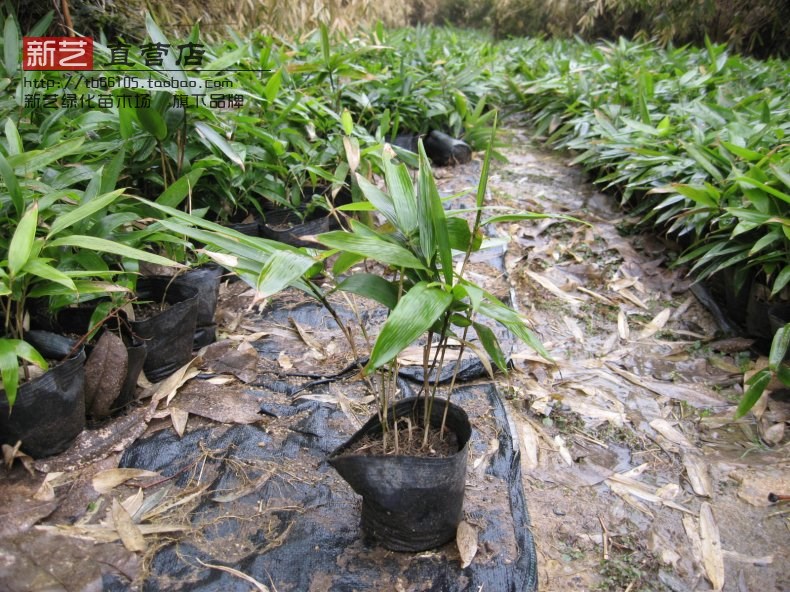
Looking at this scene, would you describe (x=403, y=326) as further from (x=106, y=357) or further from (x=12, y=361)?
(x=106, y=357)

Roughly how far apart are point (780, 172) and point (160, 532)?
6.53ft

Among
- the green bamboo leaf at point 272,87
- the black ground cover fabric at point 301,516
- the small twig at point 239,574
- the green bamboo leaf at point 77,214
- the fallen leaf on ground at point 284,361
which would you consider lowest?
the fallen leaf on ground at point 284,361

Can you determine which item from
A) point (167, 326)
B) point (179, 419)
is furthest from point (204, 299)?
point (179, 419)

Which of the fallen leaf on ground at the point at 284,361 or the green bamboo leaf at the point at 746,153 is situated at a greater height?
the green bamboo leaf at the point at 746,153

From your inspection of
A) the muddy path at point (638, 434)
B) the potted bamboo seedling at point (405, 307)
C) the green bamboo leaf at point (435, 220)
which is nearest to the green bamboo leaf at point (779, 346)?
the muddy path at point (638, 434)

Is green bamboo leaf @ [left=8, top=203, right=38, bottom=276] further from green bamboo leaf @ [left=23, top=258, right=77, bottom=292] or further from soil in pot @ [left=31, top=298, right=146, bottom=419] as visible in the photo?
soil in pot @ [left=31, top=298, right=146, bottom=419]

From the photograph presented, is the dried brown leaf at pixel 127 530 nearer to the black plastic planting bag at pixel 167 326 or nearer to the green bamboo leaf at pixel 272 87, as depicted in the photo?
the black plastic planting bag at pixel 167 326

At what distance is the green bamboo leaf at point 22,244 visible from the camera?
1160 mm

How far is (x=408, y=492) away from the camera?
109 cm

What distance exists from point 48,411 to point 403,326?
94cm

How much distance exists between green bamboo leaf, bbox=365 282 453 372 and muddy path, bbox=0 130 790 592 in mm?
227

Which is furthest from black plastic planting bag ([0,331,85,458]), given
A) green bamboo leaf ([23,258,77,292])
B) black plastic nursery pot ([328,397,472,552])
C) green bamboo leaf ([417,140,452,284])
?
green bamboo leaf ([417,140,452,284])

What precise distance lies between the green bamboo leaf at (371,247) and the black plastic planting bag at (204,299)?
0.99 m

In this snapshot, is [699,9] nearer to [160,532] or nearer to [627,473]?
[627,473]
